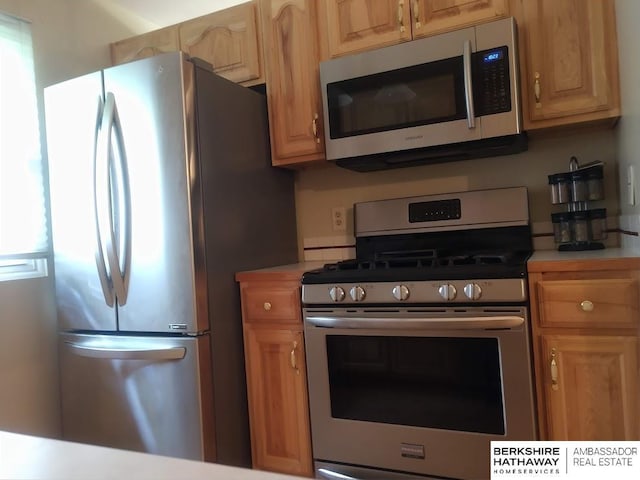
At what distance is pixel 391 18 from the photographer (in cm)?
195

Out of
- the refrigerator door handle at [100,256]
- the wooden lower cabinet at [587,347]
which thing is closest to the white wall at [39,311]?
the refrigerator door handle at [100,256]

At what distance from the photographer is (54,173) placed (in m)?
2.04

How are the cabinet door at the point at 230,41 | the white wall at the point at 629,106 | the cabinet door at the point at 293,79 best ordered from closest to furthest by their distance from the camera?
1. the white wall at the point at 629,106
2. the cabinet door at the point at 293,79
3. the cabinet door at the point at 230,41

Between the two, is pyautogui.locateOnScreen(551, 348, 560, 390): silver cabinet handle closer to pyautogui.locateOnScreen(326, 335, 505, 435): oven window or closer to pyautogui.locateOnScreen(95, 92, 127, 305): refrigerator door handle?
pyautogui.locateOnScreen(326, 335, 505, 435): oven window

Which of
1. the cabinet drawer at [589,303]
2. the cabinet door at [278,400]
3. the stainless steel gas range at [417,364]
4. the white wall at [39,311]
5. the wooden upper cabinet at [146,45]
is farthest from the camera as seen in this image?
the wooden upper cabinet at [146,45]

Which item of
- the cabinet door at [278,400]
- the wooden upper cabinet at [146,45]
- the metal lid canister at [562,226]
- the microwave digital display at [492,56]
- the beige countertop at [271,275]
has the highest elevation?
the wooden upper cabinet at [146,45]

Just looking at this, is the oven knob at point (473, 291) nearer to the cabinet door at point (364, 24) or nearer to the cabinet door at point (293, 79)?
the cabinet door at point (293, 79)

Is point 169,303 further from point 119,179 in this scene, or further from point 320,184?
point 320,184

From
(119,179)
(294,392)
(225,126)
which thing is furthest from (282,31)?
(294,392)

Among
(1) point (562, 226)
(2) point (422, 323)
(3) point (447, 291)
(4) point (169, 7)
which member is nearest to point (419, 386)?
(2) point (422, 323)

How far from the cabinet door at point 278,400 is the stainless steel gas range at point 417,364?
2.1 inches

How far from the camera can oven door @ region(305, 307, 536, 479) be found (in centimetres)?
154

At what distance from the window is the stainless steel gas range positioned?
1214mm

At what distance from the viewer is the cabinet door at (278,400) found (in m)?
1.86
